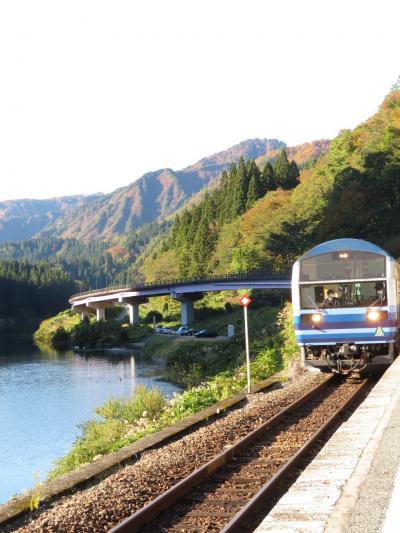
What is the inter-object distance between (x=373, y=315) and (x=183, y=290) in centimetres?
9429

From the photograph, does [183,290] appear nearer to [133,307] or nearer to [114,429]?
[133,307]

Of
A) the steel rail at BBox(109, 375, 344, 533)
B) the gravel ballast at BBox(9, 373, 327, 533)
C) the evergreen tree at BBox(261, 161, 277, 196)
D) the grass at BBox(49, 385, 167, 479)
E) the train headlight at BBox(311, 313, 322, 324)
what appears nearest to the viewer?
the steel rail at BBox(109, 375, 344, 533)

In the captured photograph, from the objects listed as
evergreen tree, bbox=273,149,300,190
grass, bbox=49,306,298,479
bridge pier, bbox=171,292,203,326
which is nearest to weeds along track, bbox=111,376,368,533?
grass, bbox=49,306,298,479

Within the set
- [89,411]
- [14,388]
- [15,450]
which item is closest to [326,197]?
[14,388]

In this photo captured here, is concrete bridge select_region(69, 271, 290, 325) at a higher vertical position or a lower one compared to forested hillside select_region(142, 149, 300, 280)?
lower

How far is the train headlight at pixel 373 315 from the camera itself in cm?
2016

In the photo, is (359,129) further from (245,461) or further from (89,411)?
(245,461)

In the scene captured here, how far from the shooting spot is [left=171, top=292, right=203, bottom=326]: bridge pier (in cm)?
11531

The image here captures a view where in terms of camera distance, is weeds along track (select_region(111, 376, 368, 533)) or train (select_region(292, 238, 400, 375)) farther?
train (select_region(292, 238, 400, 375))

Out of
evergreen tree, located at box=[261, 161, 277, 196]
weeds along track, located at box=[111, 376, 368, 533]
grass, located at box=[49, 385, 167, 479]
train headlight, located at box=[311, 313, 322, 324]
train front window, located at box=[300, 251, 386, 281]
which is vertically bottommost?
grass, located at box=[49, 385, 167, 479]

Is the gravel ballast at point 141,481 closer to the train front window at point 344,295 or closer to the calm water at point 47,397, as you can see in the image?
the calm water at point 47,397

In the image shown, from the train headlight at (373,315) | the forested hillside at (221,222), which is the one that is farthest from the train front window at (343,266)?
the forested hillside at (221,222)

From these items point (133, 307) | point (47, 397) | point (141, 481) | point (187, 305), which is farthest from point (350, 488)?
point (133, 307)

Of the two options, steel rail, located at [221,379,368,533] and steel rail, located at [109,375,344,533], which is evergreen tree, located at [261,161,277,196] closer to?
steel rail, located at [109,375,344,533]
